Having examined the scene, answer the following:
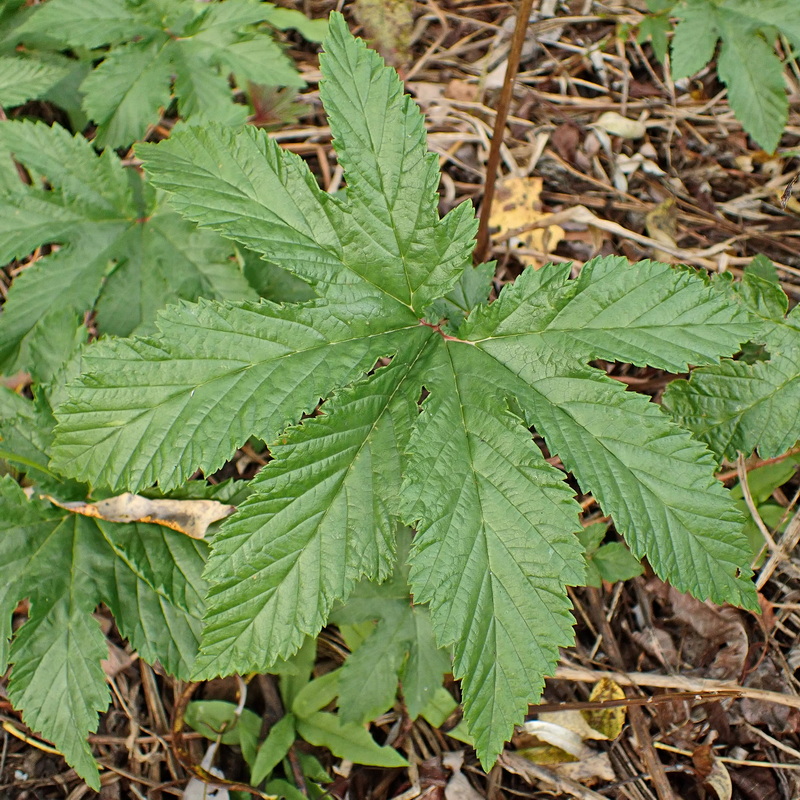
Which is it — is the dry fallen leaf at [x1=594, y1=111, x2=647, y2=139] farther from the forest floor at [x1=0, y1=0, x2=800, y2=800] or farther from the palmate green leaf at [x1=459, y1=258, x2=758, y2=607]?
the palmate green leaf at [x1=459, y1=258, x2=758, y2=607]

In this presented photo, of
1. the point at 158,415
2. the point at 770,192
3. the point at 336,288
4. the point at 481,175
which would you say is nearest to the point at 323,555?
the point at 158,415

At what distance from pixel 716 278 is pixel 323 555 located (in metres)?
1.55

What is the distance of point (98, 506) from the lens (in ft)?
7.31

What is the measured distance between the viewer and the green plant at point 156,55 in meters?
2.78

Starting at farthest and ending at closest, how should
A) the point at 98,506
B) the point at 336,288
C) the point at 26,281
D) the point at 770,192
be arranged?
1. the point at 770,192
2. the point at 26,281
3. the point at 98,506
4. the point at 336,288

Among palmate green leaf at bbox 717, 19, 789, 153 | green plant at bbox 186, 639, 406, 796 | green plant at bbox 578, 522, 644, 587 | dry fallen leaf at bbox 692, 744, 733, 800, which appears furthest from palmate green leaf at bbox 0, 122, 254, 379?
dry fallen leaf at bbox 692, 744, 733, 800

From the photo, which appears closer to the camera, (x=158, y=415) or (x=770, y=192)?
(x=158, y=415)

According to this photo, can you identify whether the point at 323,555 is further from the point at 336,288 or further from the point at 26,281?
the point at 26,281

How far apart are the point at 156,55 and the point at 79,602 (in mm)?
2158

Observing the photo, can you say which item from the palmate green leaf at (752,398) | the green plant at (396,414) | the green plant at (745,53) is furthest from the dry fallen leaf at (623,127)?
the green plant at (396,414)

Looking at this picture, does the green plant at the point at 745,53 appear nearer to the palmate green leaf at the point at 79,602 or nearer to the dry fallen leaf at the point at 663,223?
the dry fallen leaf at the point at 663,223

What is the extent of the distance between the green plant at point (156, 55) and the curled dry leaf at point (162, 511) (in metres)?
1.47

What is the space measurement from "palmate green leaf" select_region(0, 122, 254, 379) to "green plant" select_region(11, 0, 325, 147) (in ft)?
0.94

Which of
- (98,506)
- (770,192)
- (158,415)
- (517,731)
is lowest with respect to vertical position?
(517,731)
